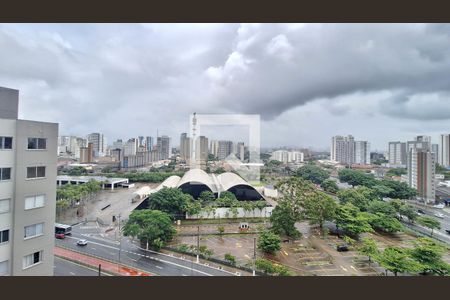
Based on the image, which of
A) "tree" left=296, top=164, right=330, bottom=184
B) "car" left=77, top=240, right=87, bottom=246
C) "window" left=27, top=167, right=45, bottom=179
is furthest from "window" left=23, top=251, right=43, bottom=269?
"tree" left=296, top=164, right=330, bottom=184

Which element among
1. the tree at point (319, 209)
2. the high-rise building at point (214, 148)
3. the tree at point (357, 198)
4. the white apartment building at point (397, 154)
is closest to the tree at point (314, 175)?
the tree at point (357, 198)

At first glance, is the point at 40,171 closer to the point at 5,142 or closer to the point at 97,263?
the point at 5,142

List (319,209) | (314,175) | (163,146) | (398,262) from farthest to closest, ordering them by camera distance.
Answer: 1. (163,146)
2. (314,175)
3. (319,209)
4. (398,262)

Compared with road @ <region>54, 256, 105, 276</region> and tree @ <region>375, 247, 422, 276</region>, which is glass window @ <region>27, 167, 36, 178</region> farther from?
tree @ <region>375, 247, 422, 276</region>

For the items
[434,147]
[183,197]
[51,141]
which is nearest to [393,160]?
[434,147]

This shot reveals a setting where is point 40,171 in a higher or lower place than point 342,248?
higher

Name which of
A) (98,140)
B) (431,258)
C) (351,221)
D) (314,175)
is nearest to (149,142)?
(98,140)
